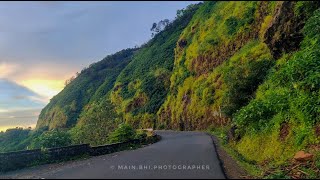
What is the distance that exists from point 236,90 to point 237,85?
42 centimetres

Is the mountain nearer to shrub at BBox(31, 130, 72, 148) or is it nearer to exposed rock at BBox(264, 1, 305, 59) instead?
exposed rock at BBox(264, 1, 305, 59)

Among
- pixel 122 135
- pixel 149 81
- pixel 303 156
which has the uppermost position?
pixel 149 81

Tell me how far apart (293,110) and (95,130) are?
22.1m

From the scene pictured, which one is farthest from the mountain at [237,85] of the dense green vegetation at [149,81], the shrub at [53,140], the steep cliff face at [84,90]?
the shrub at [53,140]

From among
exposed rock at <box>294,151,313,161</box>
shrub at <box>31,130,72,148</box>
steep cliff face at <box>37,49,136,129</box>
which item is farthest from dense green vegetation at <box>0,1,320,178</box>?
steep cliff face at <box>37,49,136,129</box>

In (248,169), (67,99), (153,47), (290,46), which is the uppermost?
(153,47)

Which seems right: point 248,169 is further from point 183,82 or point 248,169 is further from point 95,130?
point 183,82

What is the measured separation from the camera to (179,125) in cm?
5141

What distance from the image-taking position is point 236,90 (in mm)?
27969

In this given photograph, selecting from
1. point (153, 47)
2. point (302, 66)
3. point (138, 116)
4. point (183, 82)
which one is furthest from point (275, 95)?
point (153, 47)

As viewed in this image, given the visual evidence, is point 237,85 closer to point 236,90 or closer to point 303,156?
point 236,90

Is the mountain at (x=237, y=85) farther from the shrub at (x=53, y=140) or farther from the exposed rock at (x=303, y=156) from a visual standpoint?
the shrub at (x=53, y=140)

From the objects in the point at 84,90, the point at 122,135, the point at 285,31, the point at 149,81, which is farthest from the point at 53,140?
the point at 84,90

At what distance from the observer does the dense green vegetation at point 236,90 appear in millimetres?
15501
